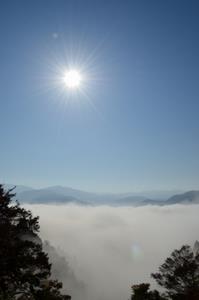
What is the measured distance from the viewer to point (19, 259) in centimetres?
1666

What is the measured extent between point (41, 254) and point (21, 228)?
6.36 ft

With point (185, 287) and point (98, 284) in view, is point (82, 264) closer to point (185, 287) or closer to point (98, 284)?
point (98, 284)

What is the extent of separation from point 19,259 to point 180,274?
2260cm

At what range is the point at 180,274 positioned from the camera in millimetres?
33438

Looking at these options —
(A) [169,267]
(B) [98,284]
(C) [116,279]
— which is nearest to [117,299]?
(B) [98,284]

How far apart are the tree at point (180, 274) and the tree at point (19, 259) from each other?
18.6 meters

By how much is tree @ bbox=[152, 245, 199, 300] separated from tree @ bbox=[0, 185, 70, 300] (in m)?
18.6

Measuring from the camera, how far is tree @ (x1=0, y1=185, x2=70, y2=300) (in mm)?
16250

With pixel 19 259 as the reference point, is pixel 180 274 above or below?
below

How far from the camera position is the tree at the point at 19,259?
1625cm

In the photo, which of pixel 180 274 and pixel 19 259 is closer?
pixel 19 259

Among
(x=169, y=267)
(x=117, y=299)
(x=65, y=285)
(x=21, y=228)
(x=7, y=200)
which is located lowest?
(x=117, y=299)

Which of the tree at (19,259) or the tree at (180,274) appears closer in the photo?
the tree at (19,259)

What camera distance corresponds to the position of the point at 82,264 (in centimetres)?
19888
